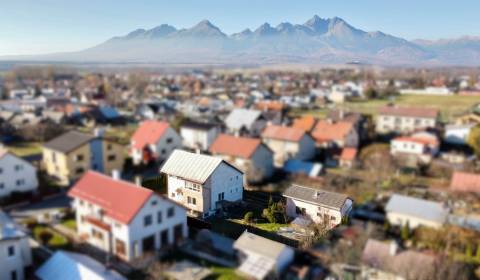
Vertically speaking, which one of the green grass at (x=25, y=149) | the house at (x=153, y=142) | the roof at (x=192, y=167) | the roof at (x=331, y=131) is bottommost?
the roof at (x=331, y=131)

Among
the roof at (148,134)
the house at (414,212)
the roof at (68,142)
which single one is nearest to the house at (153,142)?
the roof at (148,134)

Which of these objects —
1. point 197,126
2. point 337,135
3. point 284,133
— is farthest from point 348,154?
point 197,126

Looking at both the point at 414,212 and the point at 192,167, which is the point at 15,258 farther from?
the point at 414,212

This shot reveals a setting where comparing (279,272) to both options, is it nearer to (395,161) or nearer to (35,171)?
(35,171)

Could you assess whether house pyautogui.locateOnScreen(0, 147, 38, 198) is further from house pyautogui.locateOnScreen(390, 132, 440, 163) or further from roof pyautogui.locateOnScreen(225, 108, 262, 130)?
roof pyautogui.locateOnScreen(225, 108, 262, 130)

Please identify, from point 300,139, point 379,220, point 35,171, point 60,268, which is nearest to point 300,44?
point 35,171

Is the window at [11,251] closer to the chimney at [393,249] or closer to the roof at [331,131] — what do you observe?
the chimney at [393,249]

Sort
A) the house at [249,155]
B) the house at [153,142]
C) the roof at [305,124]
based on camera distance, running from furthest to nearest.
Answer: the roof at [305,124] → the house at [249,155] → the house at [153,142]
